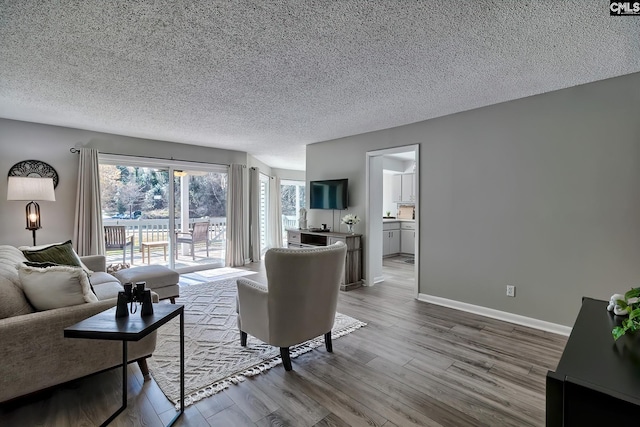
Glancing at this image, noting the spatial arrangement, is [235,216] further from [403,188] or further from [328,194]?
[403,188]

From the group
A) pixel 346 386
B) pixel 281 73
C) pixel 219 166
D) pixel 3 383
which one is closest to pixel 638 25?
pixel 281 73

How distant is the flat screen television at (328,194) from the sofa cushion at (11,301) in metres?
4.02

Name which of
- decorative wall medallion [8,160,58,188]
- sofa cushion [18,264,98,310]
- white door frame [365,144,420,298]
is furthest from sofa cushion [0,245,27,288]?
white door frame [365,144,420,298]

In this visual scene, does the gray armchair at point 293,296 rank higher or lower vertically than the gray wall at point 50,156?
lower

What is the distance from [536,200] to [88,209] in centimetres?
607

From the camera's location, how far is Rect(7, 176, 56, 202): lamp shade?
3.61m

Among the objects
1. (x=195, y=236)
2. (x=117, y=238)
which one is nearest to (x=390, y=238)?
(x=195, y=236)

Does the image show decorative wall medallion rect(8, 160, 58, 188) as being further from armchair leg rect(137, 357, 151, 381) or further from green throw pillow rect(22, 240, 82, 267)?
armchair leg rect(137, 357, 151, 381)

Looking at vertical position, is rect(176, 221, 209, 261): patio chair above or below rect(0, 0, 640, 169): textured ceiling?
below

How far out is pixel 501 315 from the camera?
3480 millimetres

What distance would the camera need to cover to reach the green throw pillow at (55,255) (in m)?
2.96

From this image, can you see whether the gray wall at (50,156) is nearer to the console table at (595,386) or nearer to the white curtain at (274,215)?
the white curtain at (274,215)

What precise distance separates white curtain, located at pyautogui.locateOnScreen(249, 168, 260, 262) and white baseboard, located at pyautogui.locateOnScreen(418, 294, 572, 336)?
3990 mm

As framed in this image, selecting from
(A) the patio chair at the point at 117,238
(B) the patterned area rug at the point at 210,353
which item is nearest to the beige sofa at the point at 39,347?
(B) the patterned area rug at the point at 210,353
